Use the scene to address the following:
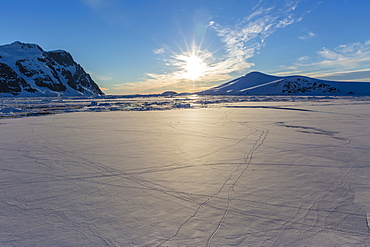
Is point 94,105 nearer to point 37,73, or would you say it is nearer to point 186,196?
point 186,196

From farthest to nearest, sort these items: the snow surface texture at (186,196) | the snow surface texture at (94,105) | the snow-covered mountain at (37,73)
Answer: the snow-covered mountain at (37,73)
the snow surface texture at (94,105)
the snow surface texture at (186,196)

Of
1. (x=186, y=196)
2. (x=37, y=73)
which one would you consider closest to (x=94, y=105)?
(x=186, y=196)

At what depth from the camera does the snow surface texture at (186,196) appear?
2023 mm

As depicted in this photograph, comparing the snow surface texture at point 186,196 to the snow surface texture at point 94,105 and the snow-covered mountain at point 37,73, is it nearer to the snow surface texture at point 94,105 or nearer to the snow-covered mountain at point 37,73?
the snow surface texture at point 94,105

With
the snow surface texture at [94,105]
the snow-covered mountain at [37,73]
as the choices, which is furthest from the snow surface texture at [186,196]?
the snow-covered mountain at [37,73]

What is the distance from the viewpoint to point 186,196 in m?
2.74

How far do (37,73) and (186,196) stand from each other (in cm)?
14473

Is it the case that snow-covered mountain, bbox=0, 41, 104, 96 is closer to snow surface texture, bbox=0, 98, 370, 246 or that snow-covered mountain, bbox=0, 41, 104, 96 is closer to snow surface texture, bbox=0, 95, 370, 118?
snow surface texture, bbox=0, 95, 370, 118

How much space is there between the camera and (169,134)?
22.5ft

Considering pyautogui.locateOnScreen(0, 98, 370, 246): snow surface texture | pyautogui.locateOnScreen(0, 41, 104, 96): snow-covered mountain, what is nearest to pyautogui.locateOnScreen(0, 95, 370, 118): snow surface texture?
pyautogui.locateOnScreen(0, 98, 370, 246): snow surface texture

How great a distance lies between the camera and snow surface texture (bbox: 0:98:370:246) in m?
2.02

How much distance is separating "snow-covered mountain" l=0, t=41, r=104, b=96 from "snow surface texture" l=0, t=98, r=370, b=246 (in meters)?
111

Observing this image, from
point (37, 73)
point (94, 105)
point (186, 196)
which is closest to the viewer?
point (186, 196)

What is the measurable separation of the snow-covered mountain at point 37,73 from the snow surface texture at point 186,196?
110903mm
